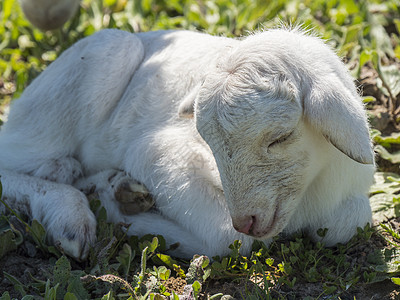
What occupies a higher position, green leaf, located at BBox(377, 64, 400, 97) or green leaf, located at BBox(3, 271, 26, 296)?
green leaf, located at BBox(377, 64, 400, 97)

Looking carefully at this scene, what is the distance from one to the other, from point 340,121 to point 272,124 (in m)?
0.38

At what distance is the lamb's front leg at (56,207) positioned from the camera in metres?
4.37

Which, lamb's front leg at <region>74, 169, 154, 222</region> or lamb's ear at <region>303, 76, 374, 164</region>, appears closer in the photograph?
lamb's ear at <region>303, 76, 374, 164</region>

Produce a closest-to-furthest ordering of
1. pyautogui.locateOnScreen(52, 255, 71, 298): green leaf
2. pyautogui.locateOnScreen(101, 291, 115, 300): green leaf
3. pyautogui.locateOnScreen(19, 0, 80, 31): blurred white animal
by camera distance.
→ pyautogui.locateOnScreen(101, 291, 115, 300): green leaf < pyautogui.locateOnScreen(52, 255, 71, 298): green leaf < pyautogui.locateOnScreen(19, 0, 80, 31): blurred white animal

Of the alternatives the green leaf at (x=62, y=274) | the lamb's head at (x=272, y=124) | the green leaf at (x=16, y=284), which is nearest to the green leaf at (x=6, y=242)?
the green leaf at (x=16, y=284)

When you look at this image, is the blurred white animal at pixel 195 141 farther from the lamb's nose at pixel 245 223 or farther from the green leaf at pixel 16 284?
the green leaf at pixel 16 284

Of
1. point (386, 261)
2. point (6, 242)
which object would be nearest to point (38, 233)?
point (6, 242)

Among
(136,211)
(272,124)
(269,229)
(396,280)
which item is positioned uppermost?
(272,124)

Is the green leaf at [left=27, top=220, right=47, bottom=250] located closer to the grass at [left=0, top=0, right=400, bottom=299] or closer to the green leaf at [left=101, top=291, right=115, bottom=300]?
the grass at [left=0, top=0, right=400, bottom=299]

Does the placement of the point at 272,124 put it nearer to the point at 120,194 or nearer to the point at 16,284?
the point at 120,194

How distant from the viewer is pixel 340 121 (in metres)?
3.54

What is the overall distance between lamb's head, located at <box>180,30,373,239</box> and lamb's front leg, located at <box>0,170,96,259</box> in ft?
3.96

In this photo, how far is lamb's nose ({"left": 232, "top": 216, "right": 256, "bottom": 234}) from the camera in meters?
3.71

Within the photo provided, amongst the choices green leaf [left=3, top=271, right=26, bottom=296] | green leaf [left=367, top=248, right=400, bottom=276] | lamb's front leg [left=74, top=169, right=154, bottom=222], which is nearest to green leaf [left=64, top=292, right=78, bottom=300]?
green leaf [left=3, top=271, right=26, bottom=296]
